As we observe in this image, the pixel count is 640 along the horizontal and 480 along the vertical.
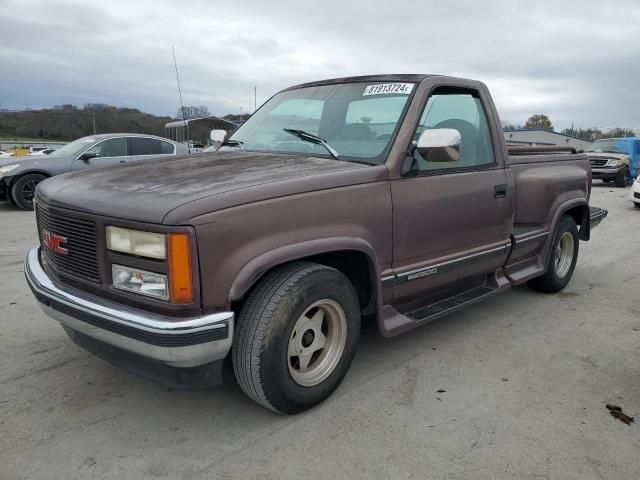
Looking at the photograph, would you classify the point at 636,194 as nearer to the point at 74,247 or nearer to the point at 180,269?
the point at 180,269

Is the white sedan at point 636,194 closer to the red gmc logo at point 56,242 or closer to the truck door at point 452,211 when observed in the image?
the truck door at point 452,211

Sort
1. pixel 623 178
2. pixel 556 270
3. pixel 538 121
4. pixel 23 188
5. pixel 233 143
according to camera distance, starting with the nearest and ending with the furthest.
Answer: pixel 233 143 → pixel 556 270 → pixel 23 188 → pixel 623 178 → pixel 538 121

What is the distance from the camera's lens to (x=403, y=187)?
312 cm

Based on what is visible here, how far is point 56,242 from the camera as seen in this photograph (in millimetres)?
2773

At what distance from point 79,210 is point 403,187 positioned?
5.89 ft

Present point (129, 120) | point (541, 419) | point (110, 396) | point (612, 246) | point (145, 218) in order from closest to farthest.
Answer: point (145, 218)
point (541, 419)
point (110, 396)
point (612, 246)
point (129, 120)

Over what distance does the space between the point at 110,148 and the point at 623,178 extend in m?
16.6

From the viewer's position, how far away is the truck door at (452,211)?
10.4 feet

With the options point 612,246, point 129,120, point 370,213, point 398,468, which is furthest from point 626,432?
point 129,120

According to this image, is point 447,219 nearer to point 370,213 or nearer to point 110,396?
point 370,213

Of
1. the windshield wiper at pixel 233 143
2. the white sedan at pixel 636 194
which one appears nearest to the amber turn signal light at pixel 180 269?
the windshield wiper at pixel 233 143

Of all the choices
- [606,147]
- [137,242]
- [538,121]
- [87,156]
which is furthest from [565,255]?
[538,121]

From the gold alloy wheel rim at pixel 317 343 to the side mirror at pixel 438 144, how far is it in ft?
3.57

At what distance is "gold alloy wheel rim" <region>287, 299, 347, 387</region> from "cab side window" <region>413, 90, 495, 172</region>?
1119mm
